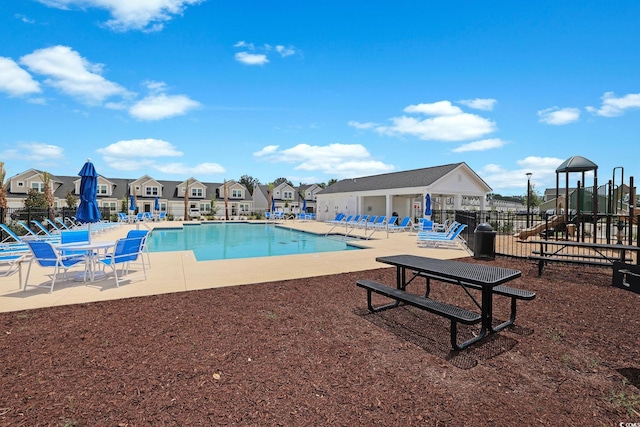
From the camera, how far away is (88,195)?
835cm

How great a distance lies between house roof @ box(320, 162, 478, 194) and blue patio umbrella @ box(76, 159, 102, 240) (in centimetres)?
2099

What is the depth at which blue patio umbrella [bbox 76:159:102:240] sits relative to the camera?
26.8ft

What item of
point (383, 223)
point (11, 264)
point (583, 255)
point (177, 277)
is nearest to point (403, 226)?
point (383, 223)

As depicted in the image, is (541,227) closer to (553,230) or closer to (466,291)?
(553,230)

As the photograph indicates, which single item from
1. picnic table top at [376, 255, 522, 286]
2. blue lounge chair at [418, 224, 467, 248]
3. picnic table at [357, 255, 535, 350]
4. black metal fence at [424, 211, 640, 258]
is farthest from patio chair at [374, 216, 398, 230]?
picnic table at [357, 255, 535, 350]

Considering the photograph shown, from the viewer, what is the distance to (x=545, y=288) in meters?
6.18

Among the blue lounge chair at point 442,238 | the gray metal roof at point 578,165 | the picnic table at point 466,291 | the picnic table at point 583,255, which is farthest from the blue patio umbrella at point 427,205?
the picnic table at point 466,291

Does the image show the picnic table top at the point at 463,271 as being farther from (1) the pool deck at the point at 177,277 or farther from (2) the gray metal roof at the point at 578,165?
(2) the gray metal roof at the point at 578,165

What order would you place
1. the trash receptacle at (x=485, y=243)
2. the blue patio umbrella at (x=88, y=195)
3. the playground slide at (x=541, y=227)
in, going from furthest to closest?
the playground slide at (x=541, y=227) → the trash receptacle at (x=485, y=243) → the blue patio umbrella at (x=88, y=195)

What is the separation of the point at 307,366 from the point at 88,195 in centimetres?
821

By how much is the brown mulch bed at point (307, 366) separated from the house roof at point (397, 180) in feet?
68.7

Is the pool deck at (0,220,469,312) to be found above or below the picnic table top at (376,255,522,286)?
below

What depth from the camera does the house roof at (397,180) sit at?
2521 centimetres

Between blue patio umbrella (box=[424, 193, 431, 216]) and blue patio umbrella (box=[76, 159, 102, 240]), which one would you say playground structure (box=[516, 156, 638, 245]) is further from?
blue patio umbrella (box=[76, 159, 102, 240])
